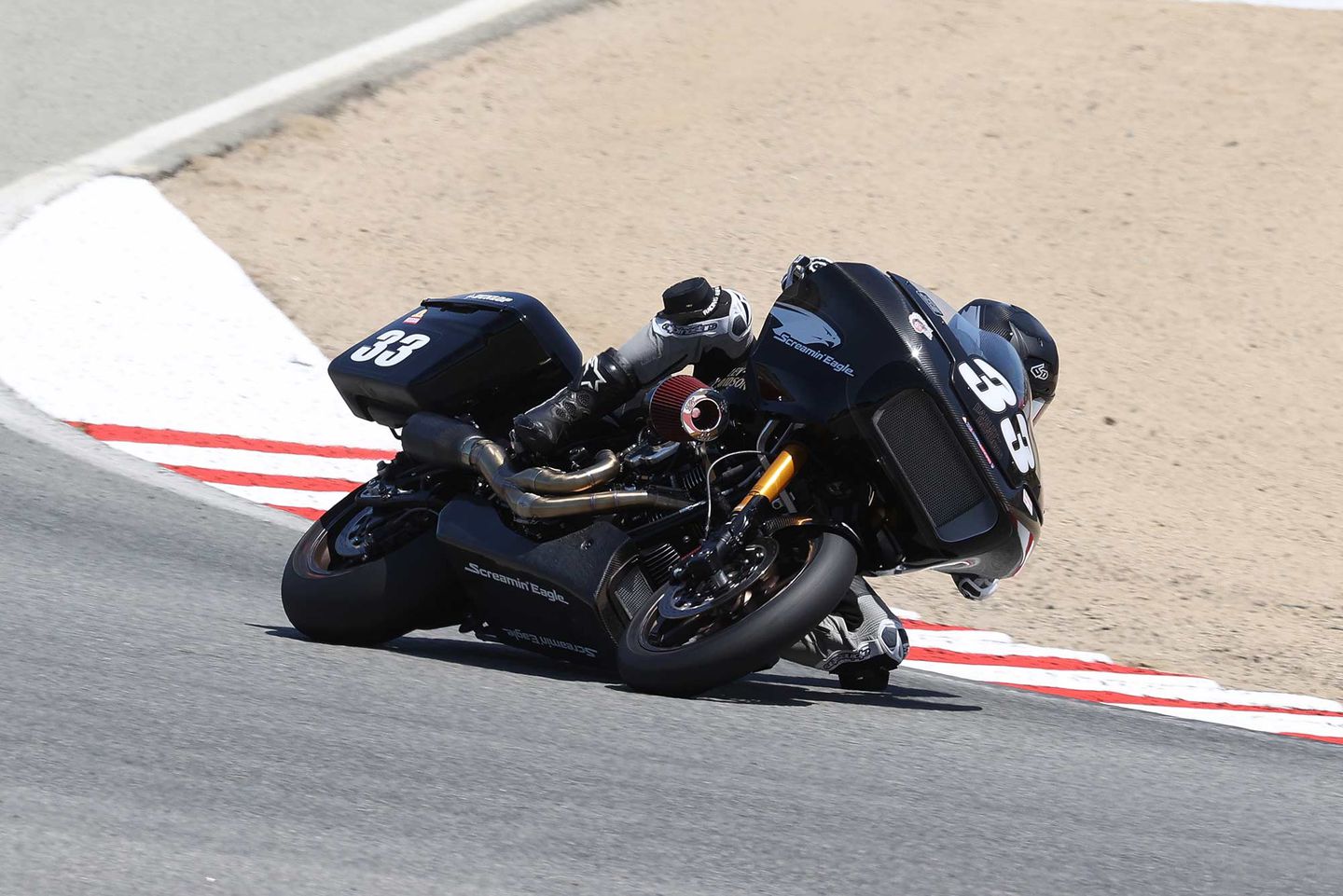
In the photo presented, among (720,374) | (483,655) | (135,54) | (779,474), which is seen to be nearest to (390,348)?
(483,655)

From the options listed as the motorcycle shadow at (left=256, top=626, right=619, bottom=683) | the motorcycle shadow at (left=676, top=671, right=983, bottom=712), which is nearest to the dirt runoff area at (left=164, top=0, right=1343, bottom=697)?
the motorcycle shadow at (left=676, top=671, right=983, bottom=712)

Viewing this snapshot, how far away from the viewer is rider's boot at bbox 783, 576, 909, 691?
502 cm

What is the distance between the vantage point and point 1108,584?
790 cm

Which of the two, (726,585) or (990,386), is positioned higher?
(990,386)

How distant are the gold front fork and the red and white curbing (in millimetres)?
1902

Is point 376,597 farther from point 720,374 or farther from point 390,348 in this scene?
point 720,374

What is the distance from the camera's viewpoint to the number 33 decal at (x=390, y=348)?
571 cm

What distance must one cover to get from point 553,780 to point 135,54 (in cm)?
1160

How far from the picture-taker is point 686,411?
15.5ft

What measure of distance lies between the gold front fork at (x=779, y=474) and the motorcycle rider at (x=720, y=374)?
515 millimetres

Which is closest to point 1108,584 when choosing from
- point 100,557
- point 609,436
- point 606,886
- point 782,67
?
point 609,436

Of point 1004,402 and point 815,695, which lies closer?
point 1004,402

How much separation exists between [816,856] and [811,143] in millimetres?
10532

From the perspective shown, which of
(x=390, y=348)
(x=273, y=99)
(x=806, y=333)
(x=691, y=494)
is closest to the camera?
(x=806, y=333)
